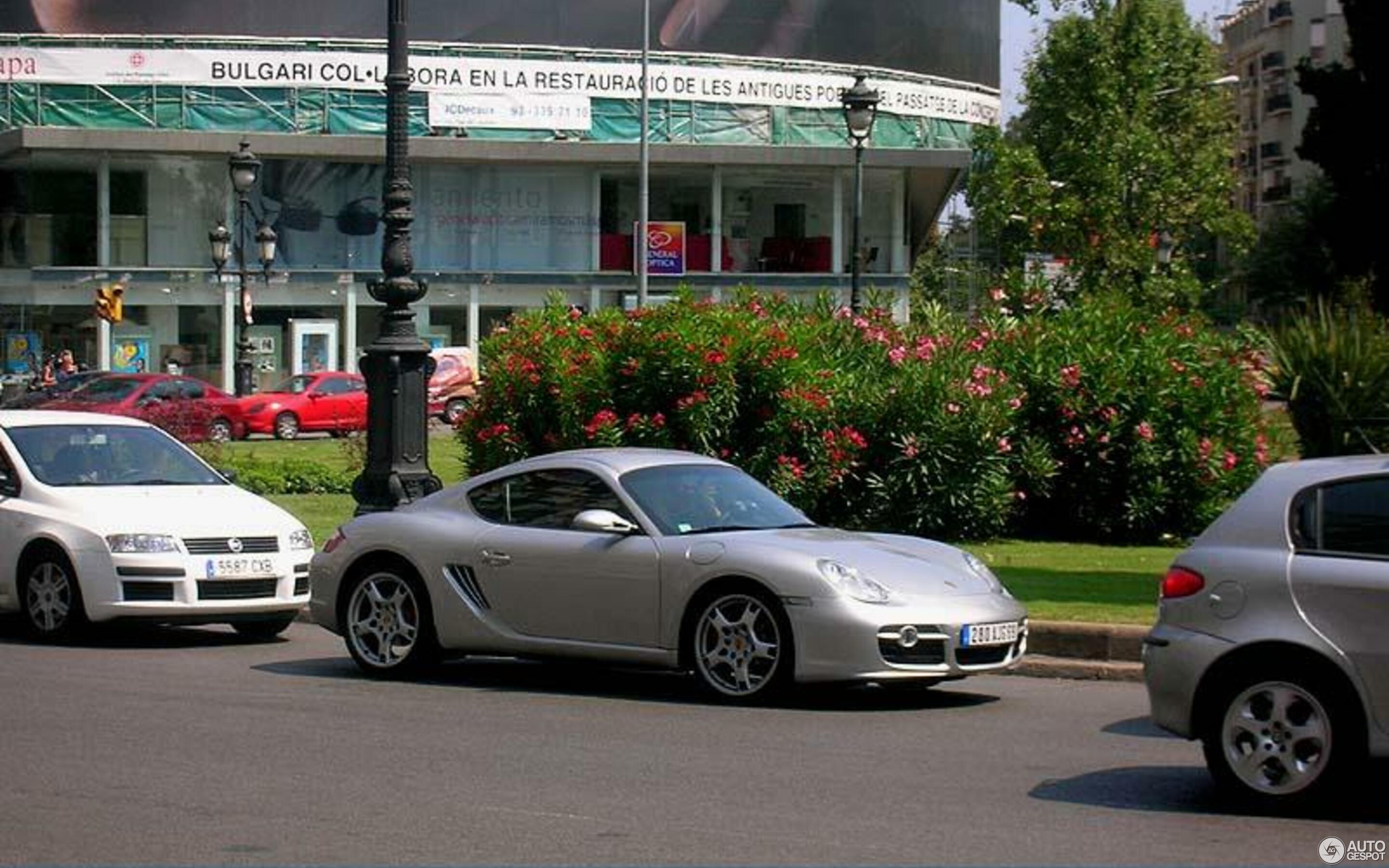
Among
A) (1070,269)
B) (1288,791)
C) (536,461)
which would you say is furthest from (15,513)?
(1070,269)

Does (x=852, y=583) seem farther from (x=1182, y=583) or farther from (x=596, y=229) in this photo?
(x=596, y=229)

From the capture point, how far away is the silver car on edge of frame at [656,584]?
11.3 metres

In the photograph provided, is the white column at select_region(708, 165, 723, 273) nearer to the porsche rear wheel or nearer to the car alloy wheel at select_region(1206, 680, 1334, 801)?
the porsche rear wheel

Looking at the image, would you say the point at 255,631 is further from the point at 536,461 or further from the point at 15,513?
the point at 536,461

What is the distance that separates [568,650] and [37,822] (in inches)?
166

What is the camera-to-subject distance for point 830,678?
11258 millimetres

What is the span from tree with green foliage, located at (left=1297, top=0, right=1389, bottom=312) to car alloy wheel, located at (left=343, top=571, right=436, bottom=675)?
53.3 feet

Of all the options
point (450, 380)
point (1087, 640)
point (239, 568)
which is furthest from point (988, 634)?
point (450, 380)

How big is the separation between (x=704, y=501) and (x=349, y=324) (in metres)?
54.4

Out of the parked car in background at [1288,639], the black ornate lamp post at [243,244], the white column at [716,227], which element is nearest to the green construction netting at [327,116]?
the white column at [716,227]

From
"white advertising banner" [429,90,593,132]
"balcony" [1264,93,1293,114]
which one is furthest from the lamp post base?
"balcony" [1264,93,1293,114]

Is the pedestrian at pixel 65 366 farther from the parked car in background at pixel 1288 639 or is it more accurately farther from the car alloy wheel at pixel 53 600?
the parked car in background at pixel 1288 639

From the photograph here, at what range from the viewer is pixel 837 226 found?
68938 millimetres

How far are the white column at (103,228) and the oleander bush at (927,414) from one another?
4516 cm
